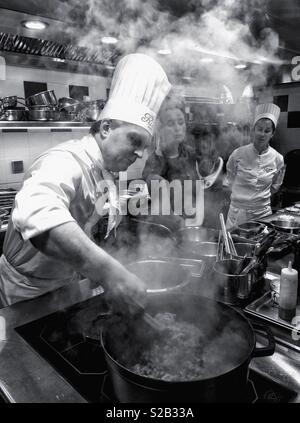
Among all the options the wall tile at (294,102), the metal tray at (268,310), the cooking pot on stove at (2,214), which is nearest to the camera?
the metal tray at (268,310)

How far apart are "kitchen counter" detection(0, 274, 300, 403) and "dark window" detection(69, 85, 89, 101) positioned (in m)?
4.06

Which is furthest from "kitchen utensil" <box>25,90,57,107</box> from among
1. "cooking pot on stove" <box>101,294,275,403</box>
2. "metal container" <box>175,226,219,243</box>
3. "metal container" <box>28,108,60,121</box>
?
"cooking pot on stove" <box>101,294,275,403</box>

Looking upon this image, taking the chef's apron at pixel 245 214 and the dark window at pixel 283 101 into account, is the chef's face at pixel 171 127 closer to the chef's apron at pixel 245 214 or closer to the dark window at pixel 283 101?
the chef's apron at pixel 245 214

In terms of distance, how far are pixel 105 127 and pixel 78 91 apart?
144 inches

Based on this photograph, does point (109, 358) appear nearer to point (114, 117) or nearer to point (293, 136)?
point (114, 117)

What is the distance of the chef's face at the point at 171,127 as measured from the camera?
3.52m

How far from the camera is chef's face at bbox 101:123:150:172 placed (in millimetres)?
1538

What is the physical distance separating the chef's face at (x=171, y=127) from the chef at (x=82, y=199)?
1.79 meters

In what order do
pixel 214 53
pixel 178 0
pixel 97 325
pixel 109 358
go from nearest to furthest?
pixel 109 358 < pixel 97 325 < pixel 178 0 < pixel 214 53

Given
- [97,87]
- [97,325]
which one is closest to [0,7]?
[97,87]

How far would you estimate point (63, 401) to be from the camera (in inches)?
37.7

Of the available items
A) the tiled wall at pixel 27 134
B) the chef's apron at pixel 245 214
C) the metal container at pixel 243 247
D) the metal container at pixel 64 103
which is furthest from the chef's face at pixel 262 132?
the metal container at pixel 243 247

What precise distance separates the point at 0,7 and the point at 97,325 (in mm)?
3632

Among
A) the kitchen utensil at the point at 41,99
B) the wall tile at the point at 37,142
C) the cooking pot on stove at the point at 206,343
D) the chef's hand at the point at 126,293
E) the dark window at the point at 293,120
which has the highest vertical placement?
the dark window at the point at 293,120
